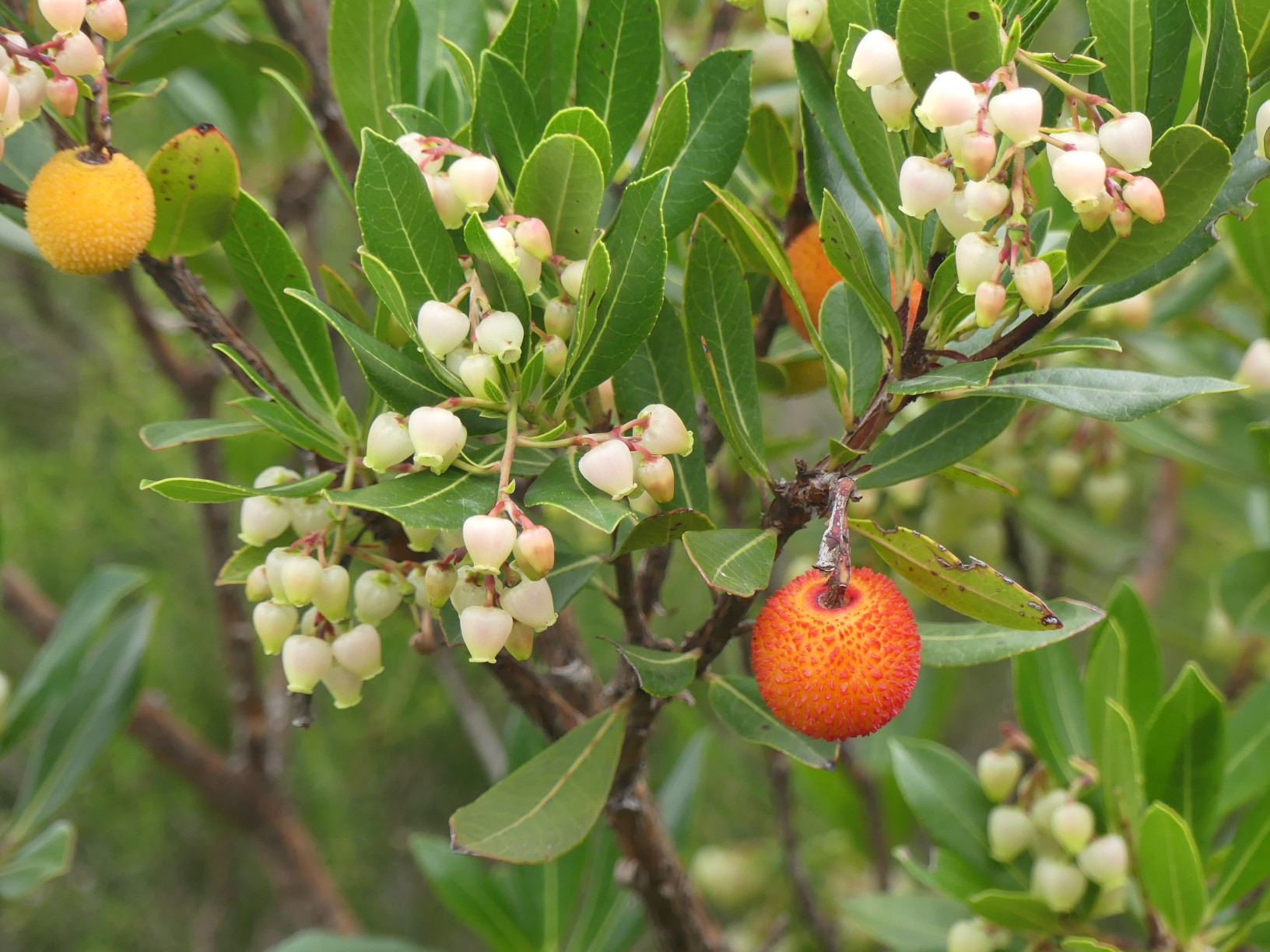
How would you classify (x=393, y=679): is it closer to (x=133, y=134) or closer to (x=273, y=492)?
(x=133, y=134)

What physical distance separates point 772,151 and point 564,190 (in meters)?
0.27

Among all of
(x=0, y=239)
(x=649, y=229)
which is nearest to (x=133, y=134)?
(x=0, y=239)

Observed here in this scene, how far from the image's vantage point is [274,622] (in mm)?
578

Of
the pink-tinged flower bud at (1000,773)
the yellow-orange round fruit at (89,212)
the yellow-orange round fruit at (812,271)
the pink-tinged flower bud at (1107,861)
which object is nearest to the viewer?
the yellow-orange round fruit at (89,212)

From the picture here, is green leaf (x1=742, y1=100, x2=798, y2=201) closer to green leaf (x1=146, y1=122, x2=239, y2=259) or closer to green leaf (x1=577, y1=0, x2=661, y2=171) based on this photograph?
green leaf (x1=577, y1=0, x2=661, y2=171)

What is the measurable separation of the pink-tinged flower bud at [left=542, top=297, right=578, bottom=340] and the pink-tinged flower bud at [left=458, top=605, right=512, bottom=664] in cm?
14

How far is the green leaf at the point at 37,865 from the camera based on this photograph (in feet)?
3.33

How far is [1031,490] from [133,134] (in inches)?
58.3

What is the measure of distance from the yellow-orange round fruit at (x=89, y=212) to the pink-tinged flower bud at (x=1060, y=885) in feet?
2.55

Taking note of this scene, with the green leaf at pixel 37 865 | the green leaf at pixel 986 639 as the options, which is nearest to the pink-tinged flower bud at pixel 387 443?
the green leaf at pixel 986 639

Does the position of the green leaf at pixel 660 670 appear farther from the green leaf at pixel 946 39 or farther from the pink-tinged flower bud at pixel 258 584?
the green leaf at pixel 946 39

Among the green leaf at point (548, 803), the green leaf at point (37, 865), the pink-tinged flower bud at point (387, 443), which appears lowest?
the green leaf at point (37, 865)

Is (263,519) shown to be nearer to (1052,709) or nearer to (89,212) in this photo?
(89,212)

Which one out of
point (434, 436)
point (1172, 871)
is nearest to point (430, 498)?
point (434, 436)
